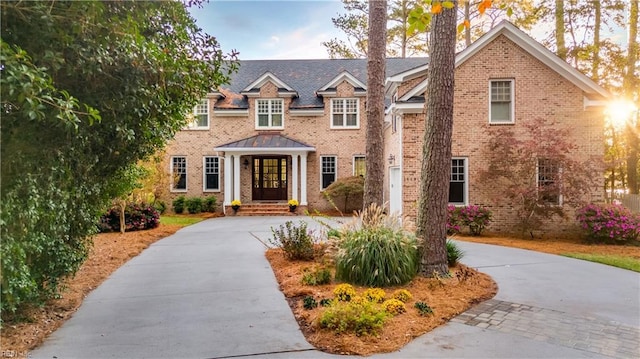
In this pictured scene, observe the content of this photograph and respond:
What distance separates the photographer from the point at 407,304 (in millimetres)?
5055

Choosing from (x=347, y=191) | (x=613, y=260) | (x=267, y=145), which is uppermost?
(x=267, y=145)

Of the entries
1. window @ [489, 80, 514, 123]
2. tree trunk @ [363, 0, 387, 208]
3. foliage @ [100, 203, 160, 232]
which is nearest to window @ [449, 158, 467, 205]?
window @ [489, 80, 514, 123]

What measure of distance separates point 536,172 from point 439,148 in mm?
7797

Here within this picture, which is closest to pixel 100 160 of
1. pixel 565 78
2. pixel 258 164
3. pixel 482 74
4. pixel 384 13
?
pixel 384 13

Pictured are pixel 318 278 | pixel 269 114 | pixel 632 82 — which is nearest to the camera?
pixel 318 278

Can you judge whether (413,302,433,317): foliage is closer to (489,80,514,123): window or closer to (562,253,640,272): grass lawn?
(562,253,640,272): grass lawn

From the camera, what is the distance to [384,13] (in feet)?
27.7

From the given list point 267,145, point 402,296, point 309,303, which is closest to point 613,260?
point 402,296

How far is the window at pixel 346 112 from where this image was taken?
2009 cm

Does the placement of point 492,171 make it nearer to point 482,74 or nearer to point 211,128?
point 482,74

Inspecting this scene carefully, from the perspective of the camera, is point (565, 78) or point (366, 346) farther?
point (565, 78)

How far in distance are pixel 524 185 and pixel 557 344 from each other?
9.32m

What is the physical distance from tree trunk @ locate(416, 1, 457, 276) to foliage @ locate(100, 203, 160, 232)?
33.2ft

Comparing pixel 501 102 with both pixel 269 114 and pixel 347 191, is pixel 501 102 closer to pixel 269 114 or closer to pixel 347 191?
pixel 347 191
